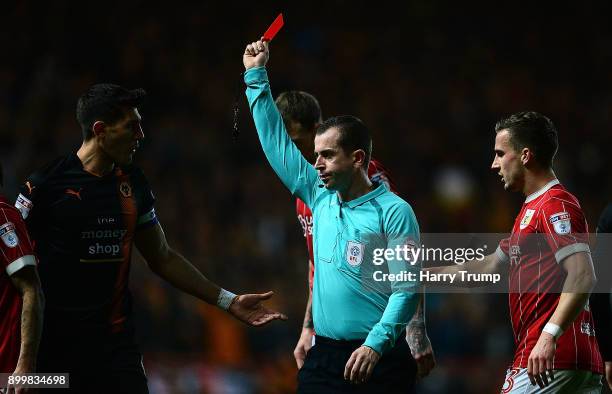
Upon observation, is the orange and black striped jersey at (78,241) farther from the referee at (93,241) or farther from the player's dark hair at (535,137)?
the player's dark hair at (535,137)

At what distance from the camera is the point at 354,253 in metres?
5.05

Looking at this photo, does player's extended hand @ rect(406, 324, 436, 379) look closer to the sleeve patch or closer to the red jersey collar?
Result: the red jersey collar

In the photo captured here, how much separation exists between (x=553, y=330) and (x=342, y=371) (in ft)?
3.44

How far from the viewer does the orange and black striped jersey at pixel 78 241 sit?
5121 mm

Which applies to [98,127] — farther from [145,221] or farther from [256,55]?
[256,55]

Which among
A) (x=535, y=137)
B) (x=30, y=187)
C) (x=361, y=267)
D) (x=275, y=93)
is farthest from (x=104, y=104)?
(x=275, y=93)

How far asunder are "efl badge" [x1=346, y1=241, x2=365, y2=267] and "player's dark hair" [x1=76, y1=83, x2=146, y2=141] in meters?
1.35

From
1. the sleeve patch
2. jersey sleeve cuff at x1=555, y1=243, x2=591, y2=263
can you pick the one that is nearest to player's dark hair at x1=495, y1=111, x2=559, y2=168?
jersey sleeve cuff at x1=555, y1=243, x2=591, y2=263

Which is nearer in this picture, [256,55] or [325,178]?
[325,178]

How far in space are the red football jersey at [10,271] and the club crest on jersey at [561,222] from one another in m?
2.43

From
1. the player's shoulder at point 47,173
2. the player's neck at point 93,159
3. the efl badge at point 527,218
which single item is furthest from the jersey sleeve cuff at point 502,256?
the player's shoulder at point 47,173

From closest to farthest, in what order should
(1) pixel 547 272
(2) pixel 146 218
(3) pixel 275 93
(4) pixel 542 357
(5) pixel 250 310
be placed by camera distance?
(4) pixel 542 357
(1) pixel 547 272
(2) pixel 146 218
(5) pixel 250 310
(3) pixel 275 93

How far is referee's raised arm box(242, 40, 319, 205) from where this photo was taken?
5332 mm

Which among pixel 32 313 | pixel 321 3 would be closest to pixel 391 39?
pixel 321 3
